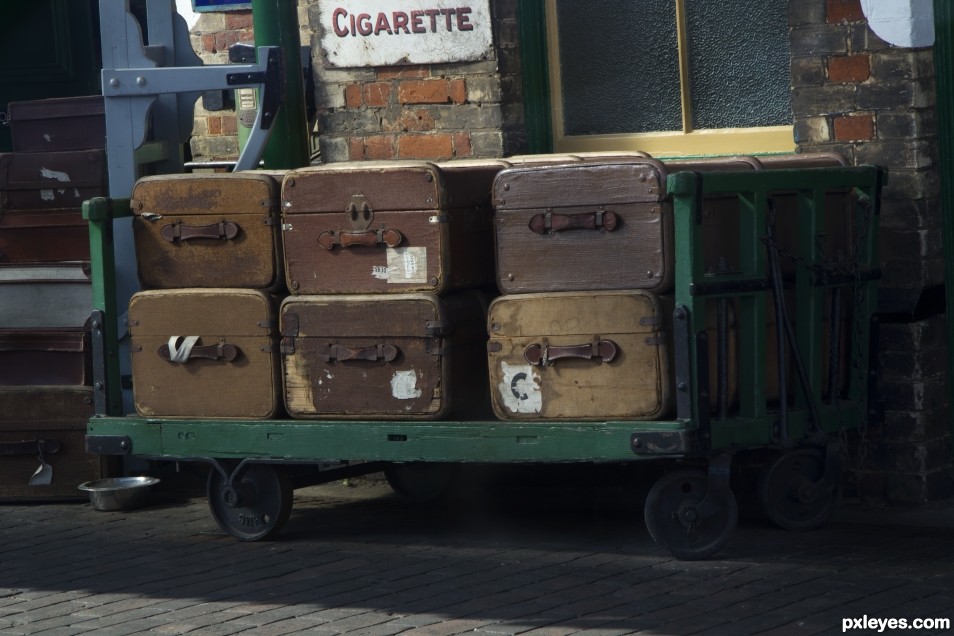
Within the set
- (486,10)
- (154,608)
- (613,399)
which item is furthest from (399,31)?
(154,608)

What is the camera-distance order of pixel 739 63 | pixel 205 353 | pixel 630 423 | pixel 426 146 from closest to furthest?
1. pixel 630 423
2. pixel 205 353
3. pixel 739 63
4. pixel 426 146

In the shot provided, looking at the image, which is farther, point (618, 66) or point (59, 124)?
point (59, 124)

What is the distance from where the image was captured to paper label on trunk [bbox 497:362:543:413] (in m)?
5.20

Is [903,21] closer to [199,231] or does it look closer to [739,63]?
[739,63]

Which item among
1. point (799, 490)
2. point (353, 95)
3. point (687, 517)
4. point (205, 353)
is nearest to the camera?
point (687, 517)

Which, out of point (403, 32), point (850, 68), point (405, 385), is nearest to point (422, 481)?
point (405, 385)

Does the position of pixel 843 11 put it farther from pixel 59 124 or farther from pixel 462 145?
pixel 59 124

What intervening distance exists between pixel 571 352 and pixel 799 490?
103cm

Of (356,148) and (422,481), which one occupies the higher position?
(356,148)

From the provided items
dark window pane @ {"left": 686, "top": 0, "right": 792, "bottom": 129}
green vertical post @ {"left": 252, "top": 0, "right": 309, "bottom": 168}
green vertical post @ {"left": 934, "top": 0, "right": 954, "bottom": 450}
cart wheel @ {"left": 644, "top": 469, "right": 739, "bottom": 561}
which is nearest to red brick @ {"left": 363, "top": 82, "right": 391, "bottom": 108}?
green vertical post @ {"left": 252, "top": 0, "right": 309, "bottom": 168}

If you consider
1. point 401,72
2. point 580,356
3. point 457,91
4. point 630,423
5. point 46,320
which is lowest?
point 630,423

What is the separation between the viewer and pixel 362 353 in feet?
17.7

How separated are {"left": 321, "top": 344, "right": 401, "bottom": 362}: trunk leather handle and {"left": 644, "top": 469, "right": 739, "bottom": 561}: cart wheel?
3.21ft

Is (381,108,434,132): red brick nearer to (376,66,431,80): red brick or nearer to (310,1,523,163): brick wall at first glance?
(310,1,523,163): brick wall
